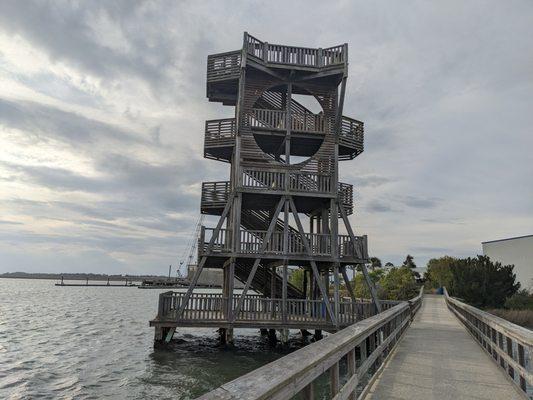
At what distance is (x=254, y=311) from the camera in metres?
17.9

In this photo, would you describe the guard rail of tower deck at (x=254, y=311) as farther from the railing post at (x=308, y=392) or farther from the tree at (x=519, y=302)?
the tree at (x=519, y=302)

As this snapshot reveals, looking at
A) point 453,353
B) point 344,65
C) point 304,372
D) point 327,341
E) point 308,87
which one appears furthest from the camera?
point 308,87

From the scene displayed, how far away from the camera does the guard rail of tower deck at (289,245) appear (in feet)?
60.1

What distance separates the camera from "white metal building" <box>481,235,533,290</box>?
5291cm

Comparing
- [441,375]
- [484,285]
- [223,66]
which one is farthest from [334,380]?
[484,285]

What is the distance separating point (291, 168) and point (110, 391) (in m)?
11.9

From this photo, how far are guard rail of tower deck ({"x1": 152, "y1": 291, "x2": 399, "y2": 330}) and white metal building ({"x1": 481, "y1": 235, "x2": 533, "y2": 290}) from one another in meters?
42.1

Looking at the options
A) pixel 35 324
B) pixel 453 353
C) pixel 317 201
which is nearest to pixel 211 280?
pixel 35 324

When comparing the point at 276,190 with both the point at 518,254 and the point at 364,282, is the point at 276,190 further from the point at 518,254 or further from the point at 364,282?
the point at 518,254

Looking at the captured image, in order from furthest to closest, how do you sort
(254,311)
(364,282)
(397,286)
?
(364,282), (397,286), (254,311)

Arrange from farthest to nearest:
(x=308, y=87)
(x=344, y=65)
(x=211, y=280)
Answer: (x=211, y=280) < (x=308, y=87) < (x=344, y=65)

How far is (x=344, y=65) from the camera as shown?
19812mm

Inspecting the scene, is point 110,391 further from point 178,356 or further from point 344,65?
point 344,65

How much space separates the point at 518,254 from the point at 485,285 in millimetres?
24645
